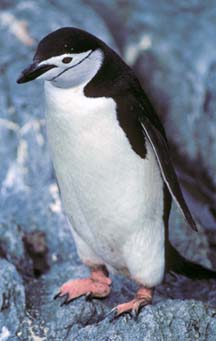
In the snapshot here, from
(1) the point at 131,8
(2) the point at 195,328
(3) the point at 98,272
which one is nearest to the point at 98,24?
(1) the point at 131,8

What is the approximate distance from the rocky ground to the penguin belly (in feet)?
0.60

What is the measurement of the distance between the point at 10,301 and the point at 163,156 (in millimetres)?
689

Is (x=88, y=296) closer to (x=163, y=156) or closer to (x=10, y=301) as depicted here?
(x=10, y=301)

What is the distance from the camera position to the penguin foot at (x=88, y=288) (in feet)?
9.38

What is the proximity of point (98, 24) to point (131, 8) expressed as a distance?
1.07ft

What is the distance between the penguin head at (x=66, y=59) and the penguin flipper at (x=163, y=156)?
23 centimetres

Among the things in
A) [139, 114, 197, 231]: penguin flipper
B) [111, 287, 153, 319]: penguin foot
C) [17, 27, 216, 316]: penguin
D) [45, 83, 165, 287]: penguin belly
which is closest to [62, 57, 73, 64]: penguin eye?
[17, 27, 216, 316]: penguin

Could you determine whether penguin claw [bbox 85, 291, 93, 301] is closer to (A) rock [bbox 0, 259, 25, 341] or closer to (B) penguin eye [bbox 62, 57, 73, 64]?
(A) rock [bbox 0, 259, 25, 341]

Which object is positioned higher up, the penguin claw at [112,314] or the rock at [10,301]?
the rock at [10,301]

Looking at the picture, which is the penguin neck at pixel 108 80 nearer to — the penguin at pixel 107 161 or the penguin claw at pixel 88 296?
the penguin at pixel 107 161

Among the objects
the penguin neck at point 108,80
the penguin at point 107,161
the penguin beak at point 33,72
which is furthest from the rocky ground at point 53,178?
the penguin beak at point 33,72

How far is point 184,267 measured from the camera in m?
2.99

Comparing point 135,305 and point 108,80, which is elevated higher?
point 108,80

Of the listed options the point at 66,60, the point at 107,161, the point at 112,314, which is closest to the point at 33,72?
the point at 66,60
